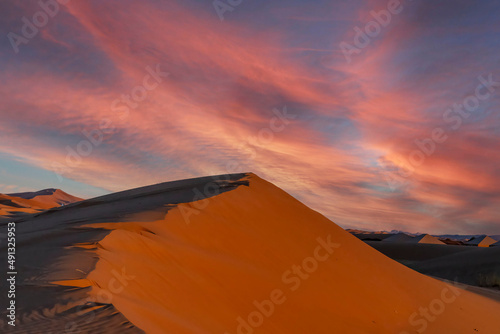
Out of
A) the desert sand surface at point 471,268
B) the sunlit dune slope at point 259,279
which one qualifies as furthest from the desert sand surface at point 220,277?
the desert sand surface at point 471,268

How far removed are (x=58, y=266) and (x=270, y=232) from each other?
4.84m

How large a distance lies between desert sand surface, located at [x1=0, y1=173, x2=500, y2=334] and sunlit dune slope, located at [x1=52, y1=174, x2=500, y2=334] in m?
0.02

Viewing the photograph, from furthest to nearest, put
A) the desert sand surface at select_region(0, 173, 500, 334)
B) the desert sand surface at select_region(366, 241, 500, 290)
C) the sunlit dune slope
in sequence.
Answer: the desert sand surface at select_region(366, 241, 500, 290)
the sunlit dune slope
the desert sand surface at select_region(0, 173, 500, 334)

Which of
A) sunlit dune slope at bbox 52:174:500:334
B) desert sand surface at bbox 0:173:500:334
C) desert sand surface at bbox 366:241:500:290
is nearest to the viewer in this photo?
desert sand surface at bbox 0:173:500:334

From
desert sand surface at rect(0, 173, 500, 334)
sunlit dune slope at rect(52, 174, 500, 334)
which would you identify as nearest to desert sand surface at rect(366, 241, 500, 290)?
desert sand surface at rect(0, 173, 500, 334)

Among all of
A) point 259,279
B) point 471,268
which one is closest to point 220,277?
point 259,279

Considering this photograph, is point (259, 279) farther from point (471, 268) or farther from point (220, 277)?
point (471, 268)

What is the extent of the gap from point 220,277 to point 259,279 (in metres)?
0.83

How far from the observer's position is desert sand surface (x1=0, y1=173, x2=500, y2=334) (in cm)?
348

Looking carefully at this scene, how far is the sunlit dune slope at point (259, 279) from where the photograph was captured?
13.7 feet

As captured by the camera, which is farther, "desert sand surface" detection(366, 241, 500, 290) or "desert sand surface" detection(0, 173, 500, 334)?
"desert sand surface" detection(366, 241, 500, 290)

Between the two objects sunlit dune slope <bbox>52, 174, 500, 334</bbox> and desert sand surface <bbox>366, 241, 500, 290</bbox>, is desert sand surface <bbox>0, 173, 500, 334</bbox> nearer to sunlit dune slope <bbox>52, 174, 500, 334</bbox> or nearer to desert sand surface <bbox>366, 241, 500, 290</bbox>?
sunlit dune slope <bbox>52, 174, 500, 334</bbox>

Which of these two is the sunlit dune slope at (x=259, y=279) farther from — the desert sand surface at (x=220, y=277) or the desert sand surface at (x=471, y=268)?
the desert sand surface at (x=471, y=268)

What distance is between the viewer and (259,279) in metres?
5.93
